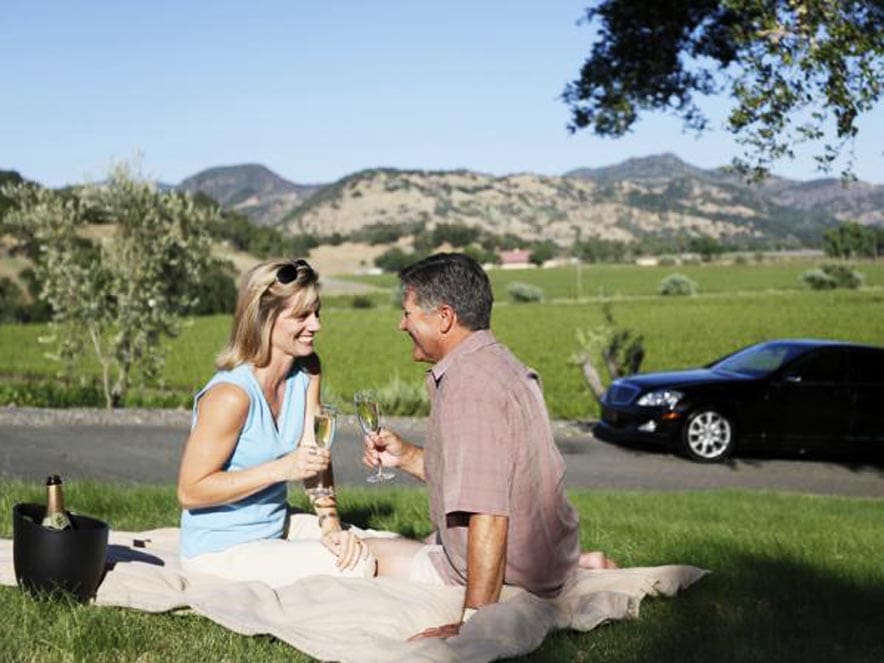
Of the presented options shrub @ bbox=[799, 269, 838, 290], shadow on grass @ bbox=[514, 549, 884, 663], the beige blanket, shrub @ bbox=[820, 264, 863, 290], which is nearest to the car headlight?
shadow on grass @ bbox=[514, 549, 884, 663]

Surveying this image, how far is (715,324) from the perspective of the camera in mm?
54500

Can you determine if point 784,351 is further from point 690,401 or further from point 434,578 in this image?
point 434,578

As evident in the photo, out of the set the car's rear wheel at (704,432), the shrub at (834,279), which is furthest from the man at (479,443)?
the shrub at (834,279)

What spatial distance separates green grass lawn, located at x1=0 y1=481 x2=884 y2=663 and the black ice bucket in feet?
0.29

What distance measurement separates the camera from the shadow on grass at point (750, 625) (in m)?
5.30

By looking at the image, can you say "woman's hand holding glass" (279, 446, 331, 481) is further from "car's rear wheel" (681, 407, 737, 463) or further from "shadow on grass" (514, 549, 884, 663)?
"car's rear wheel" (681, 407, 737, 463)

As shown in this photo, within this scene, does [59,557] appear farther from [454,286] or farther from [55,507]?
[454,286]

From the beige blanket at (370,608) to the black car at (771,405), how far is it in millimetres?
11245

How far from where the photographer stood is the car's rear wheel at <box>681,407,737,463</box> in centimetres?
1719

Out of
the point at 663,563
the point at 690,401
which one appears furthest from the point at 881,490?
the point at 663,563

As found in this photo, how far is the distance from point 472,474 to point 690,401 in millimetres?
12607

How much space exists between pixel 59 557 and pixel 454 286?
2.08 metres

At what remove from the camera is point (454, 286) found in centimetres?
521

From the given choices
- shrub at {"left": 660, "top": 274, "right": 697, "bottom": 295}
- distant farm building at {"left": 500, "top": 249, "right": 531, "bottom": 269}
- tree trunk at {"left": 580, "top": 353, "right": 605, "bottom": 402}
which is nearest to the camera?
tree trunk at {"left": 580, "top": 353, "right": 605, "bottom": 402}
